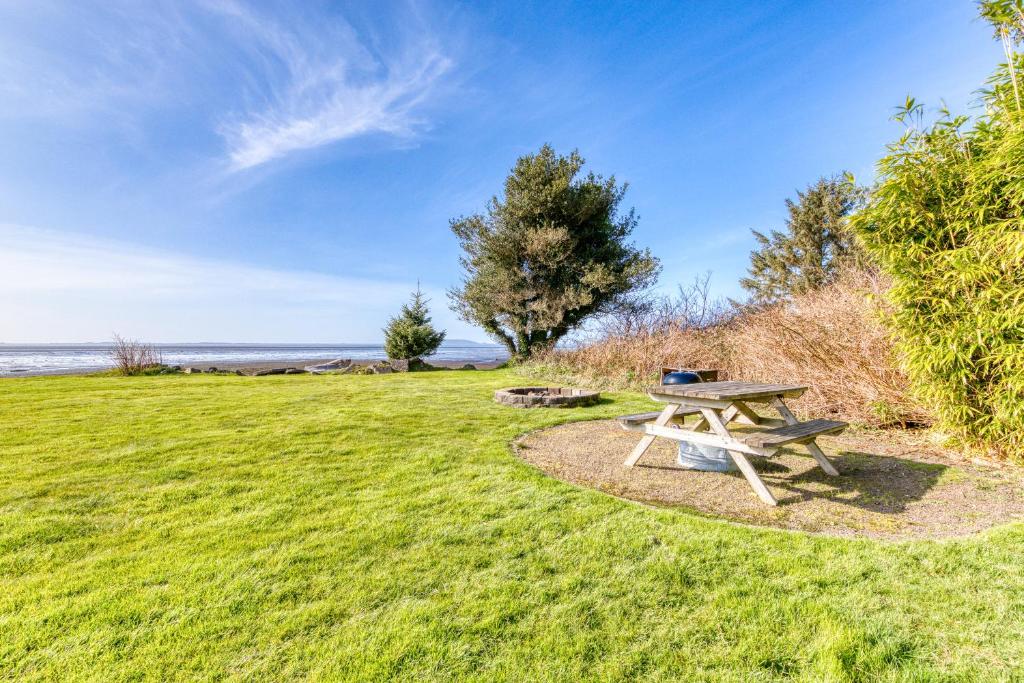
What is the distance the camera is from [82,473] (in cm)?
401

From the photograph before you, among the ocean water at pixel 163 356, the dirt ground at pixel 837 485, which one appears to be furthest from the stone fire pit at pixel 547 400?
the ocean water at pixel 163 356

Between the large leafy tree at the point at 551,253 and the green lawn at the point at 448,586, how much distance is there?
13125 mm

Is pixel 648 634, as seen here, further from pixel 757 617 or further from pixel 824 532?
pixel 824 532

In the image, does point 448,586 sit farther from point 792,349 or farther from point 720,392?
point 792,349

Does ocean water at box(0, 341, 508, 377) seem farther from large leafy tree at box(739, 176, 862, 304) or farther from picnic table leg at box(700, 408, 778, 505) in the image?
picnic table leg at box(700, 408, 778, 505)

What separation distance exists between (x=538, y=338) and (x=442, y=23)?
1155cm

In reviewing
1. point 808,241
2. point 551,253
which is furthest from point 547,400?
point 808,241

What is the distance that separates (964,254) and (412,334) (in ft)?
57.0

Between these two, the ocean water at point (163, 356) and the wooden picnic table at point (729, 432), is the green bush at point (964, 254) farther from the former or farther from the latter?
the ocean water at point (163, 356)

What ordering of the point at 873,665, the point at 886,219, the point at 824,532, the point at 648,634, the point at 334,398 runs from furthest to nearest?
1. the point at 334,398
2. the point at 886,219
3. the point at 824,532
4. the point at 648,634
5. the point at 873,665

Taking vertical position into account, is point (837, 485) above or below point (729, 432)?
below

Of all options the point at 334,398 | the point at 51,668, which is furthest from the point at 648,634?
the point at 334,398

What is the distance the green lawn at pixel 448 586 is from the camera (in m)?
1.75

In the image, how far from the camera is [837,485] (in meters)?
3.91
